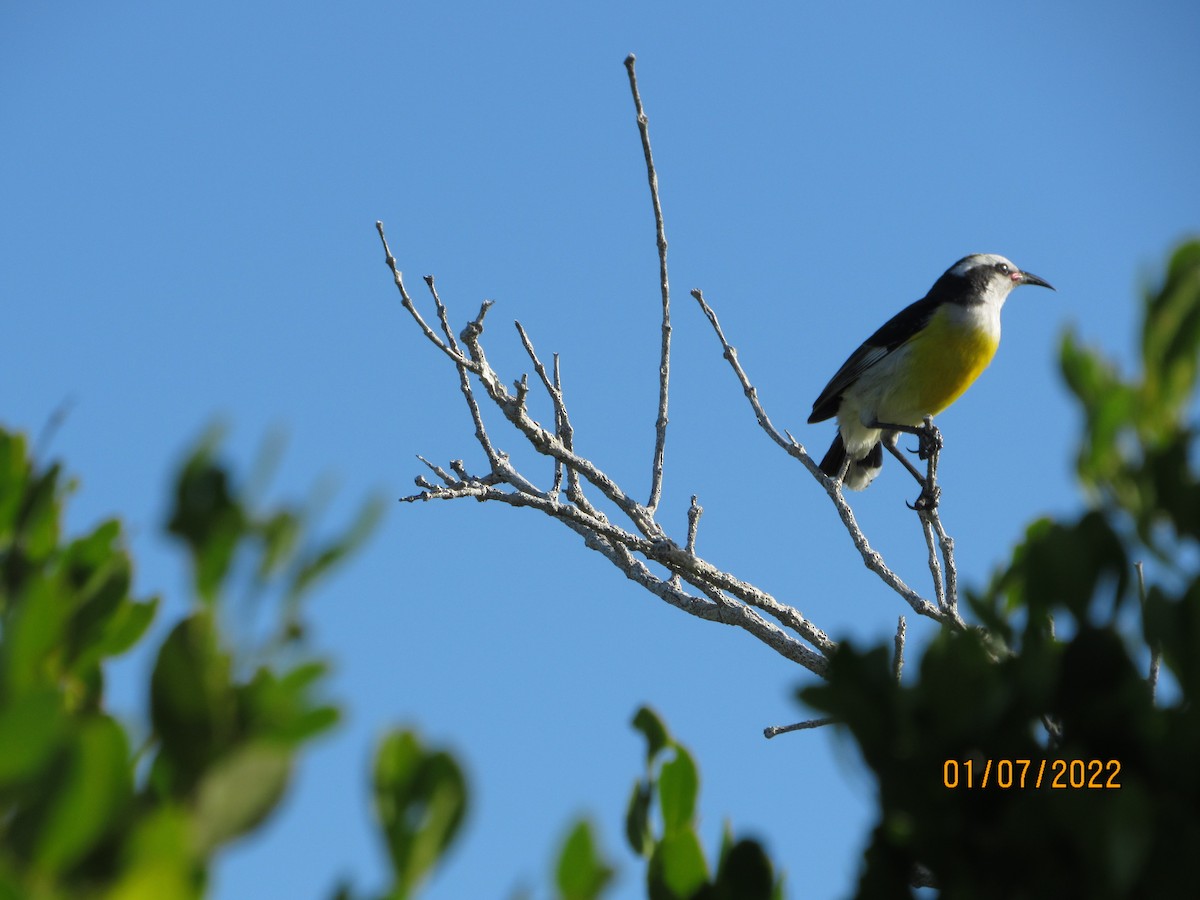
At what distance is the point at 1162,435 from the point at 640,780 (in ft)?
1.99

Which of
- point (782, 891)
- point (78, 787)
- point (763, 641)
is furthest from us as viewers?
point (763, 641)

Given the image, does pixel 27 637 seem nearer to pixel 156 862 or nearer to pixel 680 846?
pixel 156 862

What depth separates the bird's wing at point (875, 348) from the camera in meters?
8.66

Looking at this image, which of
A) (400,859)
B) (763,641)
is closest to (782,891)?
(400,859)

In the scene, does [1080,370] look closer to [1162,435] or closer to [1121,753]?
[1162,435]

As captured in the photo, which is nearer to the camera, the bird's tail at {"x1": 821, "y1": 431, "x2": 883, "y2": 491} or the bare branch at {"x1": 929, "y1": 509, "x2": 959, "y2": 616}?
the bare branch at {"x1": 929, "y1": 509, "x2": 959, "y2": 616}

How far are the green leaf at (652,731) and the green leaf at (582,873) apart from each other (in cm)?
24

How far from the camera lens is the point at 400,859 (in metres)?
0.89

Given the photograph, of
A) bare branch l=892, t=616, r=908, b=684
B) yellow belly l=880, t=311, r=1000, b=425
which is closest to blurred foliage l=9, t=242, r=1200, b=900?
bare branch l=892, t=616, r=908, b=684

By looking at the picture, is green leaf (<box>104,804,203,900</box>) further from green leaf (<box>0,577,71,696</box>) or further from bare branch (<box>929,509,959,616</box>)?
bare branch (<box>929,509,959,616</box>)

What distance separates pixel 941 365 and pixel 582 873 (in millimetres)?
7767

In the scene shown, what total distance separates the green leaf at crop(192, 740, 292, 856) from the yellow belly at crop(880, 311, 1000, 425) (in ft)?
26.1

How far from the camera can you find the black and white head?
8.69 m
